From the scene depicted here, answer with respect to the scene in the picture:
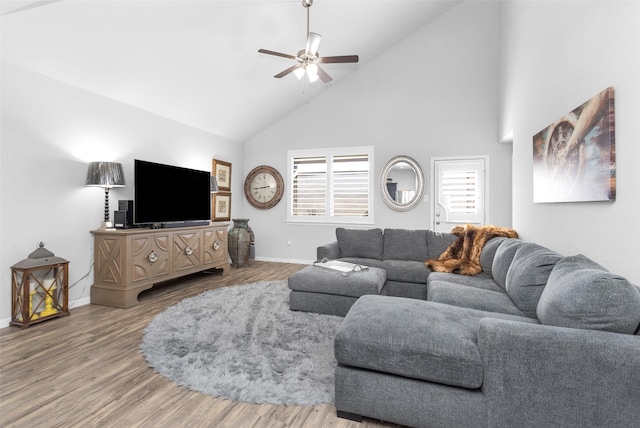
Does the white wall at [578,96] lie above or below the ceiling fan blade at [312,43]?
below

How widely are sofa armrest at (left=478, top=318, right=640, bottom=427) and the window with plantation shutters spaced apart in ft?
13.9

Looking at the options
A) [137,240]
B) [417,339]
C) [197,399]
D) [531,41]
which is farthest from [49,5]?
[531,41]

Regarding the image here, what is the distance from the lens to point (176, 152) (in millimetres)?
4617

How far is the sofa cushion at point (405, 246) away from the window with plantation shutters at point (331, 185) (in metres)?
1.44

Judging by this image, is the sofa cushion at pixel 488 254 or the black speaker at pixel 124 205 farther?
the black speaker at pixel 124 205

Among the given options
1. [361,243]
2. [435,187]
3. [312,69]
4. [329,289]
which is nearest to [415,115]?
[435,187]

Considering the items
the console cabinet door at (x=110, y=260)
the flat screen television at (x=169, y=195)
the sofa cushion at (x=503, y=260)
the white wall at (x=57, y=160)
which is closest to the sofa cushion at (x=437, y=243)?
the sofa cushion at (x=503, y=260)

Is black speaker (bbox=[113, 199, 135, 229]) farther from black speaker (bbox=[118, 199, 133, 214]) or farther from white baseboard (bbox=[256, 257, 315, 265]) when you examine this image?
white baseboard (bbox=[256, 257, 315, 265])

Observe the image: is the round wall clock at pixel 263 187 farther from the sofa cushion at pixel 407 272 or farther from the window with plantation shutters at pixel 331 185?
the sofa cushion at pixel 407 272

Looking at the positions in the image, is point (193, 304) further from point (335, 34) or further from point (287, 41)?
point (335, 34)

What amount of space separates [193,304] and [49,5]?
2.94 metres

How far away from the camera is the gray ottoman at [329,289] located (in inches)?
115

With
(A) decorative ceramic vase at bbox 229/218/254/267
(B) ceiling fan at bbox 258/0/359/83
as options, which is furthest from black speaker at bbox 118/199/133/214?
(B) ceiling fan at bbox 258/0/359/83

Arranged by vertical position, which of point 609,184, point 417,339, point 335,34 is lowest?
point 417,339
